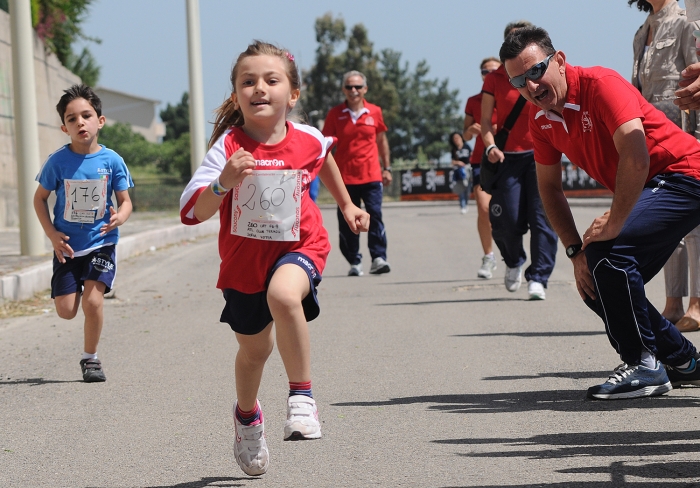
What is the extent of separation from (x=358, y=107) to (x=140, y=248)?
5.34 m

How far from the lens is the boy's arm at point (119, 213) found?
22.6 ft

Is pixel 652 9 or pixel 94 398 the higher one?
pixel 652 9

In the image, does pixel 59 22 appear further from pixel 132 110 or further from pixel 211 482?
pixel 132 110

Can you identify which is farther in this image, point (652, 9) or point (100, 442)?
point (652, 9)

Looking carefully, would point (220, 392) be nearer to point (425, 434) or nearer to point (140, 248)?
point (425, 434)

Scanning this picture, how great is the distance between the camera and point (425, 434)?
16.2ft

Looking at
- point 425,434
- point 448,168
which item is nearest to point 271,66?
point 425,434

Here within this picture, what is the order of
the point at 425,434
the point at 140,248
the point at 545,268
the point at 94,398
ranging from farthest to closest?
the point at 140,248 → the point at 545,268 → the point at 94,398 → the point at 425,434

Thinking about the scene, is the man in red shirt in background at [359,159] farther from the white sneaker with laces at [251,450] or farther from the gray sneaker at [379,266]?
the white sneaker with laces at [251,450]

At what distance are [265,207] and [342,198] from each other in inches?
21.2

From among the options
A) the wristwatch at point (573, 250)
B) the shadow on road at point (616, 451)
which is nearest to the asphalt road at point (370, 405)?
the shadow on road at point (616, 451)

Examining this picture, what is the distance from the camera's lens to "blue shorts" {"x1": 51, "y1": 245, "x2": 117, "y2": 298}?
22.5 ft

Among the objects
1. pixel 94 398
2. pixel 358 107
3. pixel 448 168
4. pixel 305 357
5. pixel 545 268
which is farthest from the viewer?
pixel 448 168

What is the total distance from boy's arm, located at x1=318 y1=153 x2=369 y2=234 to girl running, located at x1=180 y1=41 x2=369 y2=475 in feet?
0.58
